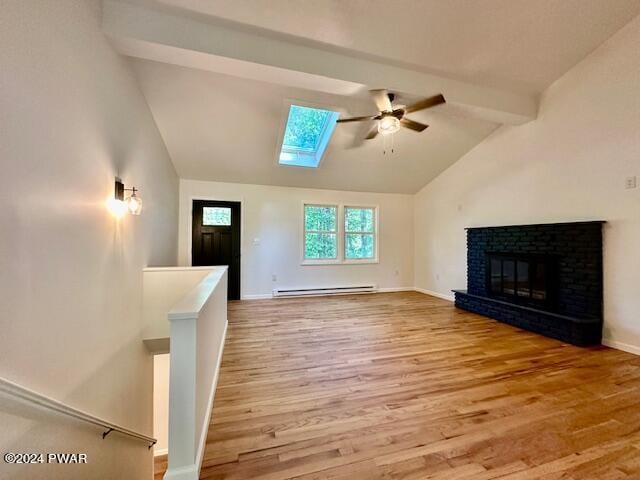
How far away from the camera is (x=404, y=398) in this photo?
2.13 meters

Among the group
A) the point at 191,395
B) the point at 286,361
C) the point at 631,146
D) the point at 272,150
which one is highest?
the point at 272,150

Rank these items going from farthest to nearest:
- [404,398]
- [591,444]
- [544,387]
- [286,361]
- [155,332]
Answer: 1. [155,332]
2. [286,361]
3. [544,387]
4. [404,398]
5. [591,444]

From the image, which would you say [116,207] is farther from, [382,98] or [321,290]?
[321,290]

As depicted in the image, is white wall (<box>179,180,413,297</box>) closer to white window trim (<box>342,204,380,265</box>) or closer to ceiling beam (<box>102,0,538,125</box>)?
white window trim (<box>342,204,380,265</box>)

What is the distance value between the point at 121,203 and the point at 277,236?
11.7 feet

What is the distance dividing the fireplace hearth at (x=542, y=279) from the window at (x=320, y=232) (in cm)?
289

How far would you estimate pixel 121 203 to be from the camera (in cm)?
258

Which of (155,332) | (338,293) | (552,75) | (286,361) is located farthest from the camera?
(338,293)

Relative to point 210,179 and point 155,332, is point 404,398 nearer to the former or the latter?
point 155,332

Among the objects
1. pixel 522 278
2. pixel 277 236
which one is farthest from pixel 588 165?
pixel 277 236

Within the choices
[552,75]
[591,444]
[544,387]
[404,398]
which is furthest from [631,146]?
[404,398]

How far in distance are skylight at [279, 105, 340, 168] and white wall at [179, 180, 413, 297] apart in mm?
918

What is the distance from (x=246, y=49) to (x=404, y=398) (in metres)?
3.41

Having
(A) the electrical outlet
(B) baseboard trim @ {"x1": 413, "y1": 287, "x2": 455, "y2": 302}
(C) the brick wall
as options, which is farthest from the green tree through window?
(B) baseboard trim @ {"x1": 413, "y1": 287, "x2": 455, "y2": 302}
